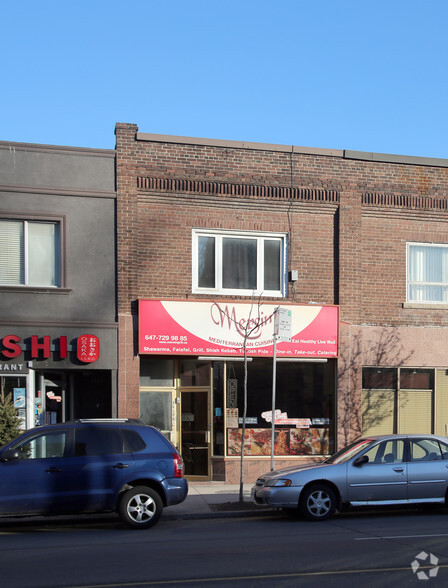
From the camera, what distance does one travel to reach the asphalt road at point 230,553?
25.8 feet

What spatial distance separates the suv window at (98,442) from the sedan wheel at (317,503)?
3028mm

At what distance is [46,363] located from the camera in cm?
1627

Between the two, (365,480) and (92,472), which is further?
(365,480)

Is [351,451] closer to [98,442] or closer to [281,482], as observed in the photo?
[281,482]

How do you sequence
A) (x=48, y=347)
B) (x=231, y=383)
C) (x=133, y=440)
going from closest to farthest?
1. (x=133, y=440)
2. (x=48, y=347)
3. (x=231, y=383)

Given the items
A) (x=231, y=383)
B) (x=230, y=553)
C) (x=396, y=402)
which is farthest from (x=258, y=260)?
(x=230, y=553)

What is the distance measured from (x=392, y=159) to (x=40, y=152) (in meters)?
8.59

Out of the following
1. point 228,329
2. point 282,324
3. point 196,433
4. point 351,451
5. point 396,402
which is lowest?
point 196,433

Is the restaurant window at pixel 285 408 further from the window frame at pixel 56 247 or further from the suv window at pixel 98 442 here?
the suv window at pixel 98 442

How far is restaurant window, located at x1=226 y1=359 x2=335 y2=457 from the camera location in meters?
17.5

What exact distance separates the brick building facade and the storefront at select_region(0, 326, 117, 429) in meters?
0.51

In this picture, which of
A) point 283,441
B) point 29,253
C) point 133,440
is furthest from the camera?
point 283,441

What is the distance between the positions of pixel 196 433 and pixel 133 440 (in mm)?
5689

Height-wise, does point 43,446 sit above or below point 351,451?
above
